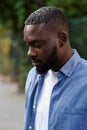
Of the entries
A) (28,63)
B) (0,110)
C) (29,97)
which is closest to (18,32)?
(28,63)

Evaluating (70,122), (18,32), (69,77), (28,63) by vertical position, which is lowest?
(70,122)

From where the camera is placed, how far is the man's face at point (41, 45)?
9.80ft

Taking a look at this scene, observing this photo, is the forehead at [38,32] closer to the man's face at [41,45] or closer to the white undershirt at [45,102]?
the man's face at [41,45]

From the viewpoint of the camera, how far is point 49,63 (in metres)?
3.04

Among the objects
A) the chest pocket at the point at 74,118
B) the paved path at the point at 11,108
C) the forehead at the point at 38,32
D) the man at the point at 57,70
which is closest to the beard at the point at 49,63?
the man at the point at 57,70

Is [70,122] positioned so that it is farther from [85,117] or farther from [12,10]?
[12,10]

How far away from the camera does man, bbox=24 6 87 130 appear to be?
118 inches

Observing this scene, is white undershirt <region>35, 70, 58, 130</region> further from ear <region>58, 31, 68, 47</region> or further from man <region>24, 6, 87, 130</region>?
ear <region>58, 31, 68, 47</region>

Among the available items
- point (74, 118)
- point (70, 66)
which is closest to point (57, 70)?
point (70, 66)

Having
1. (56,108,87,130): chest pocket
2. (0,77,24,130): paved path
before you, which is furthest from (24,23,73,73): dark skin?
(0,77,24,130): paved path

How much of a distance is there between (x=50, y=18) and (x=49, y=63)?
0.84 ft

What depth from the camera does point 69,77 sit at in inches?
122

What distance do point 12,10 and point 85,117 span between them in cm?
546

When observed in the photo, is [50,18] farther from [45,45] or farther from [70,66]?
[70,66]
